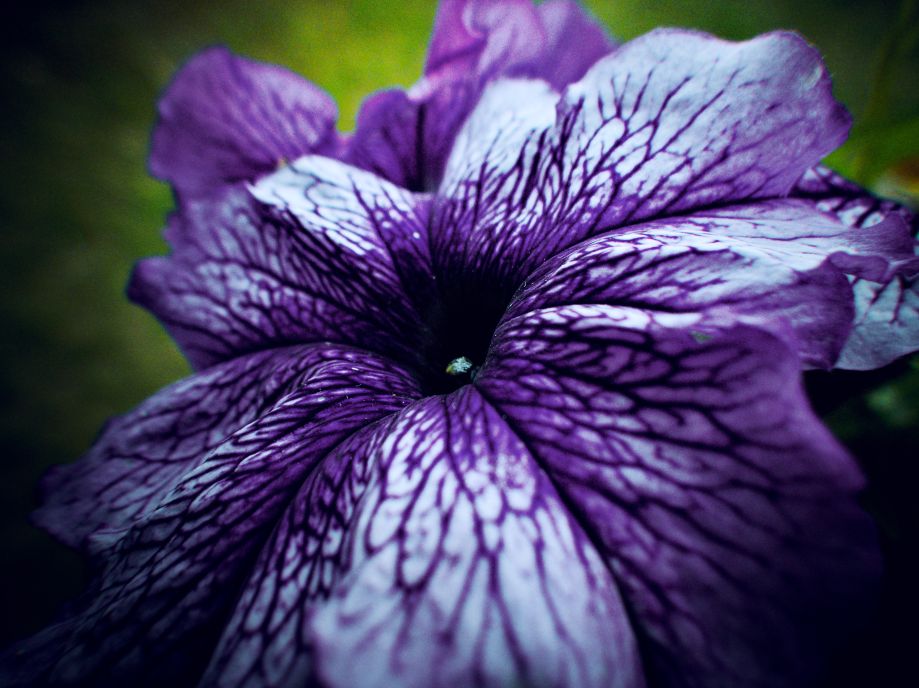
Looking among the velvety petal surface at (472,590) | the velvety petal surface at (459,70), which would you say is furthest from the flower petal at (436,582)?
the velvety petal surface at (459,70)

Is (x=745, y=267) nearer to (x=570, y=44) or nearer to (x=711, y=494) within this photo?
(x=711, y=494)

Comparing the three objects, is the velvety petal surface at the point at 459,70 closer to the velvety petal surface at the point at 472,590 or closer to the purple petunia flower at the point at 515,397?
the purple petunia flower at the point at 515,397

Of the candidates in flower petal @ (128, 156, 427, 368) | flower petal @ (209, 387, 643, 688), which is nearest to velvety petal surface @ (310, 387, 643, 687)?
flower petal @ (209, 387, 643, 688)

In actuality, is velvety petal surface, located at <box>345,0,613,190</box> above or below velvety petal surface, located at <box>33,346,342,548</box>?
above

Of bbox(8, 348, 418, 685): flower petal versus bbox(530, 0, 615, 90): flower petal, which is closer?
bbox(8, 348, 418, 685): flower petal

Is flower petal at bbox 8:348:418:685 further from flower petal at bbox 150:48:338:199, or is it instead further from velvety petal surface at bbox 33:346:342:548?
flower petal at bbox 150:48:338:199

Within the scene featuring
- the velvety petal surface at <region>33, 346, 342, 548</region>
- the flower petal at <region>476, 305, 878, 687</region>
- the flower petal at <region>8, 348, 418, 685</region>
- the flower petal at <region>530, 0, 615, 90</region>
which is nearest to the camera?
the flower petal at <region>476, 305, 878, 687</region>

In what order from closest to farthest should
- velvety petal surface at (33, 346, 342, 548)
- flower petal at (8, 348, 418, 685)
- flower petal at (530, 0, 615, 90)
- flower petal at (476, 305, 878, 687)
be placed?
flower petal at (476, 305, 878, 687), flower petal at (8, 348, 418, 685), velvety petal surface at (33, 346, 342, 548), flower petal at (530, 0, 615, 90)
